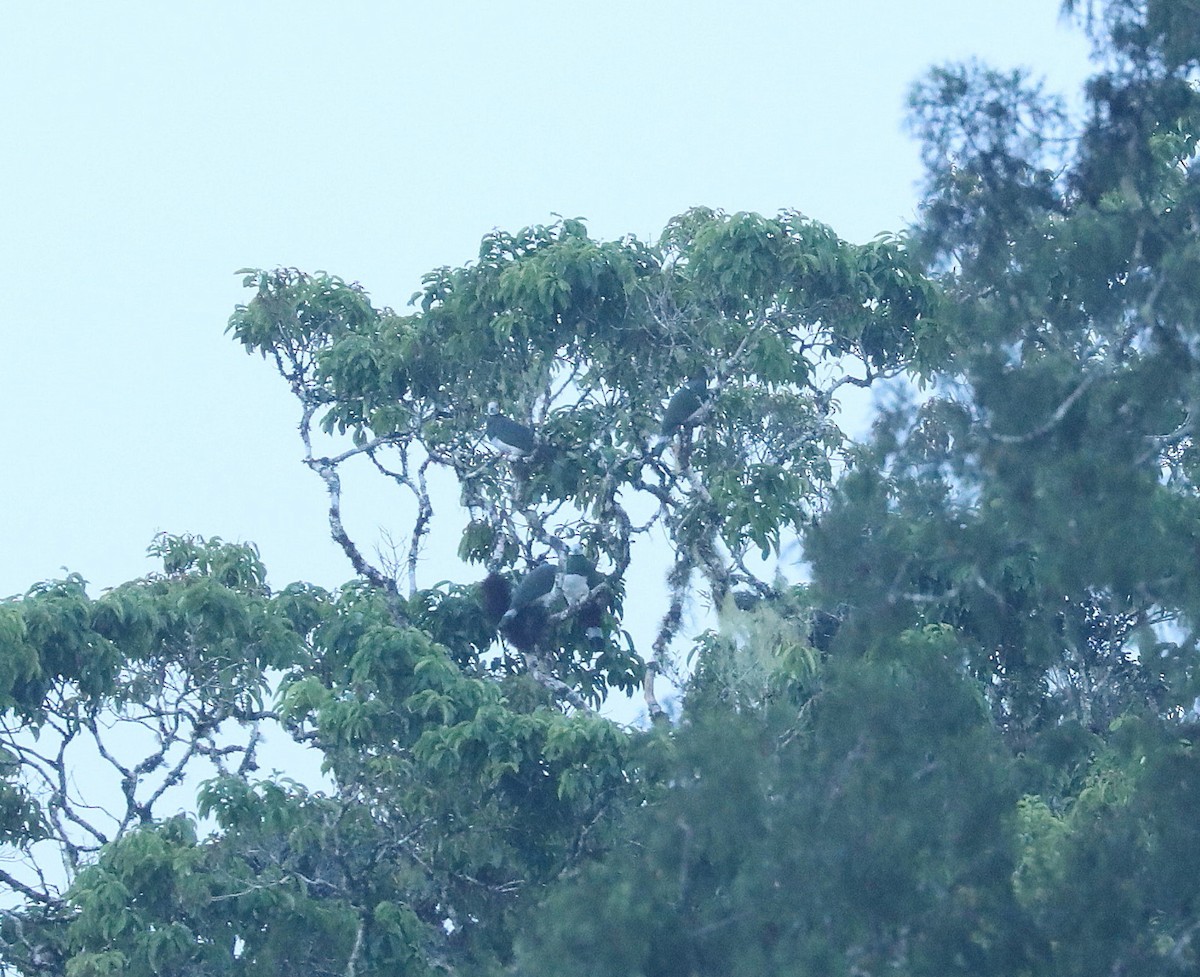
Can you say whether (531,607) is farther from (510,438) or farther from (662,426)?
(662,426)

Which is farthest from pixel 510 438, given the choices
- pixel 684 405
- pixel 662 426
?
pixel 684 405

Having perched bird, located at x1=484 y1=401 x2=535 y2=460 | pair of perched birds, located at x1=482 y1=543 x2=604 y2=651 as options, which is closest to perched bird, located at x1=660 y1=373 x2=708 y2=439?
perched bird, located at x1=484 y1=401 x2=535 y2=460

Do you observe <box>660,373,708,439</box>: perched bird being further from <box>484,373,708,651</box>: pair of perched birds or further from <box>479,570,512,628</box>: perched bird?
<box>479,570,512,628</box>: perched bird

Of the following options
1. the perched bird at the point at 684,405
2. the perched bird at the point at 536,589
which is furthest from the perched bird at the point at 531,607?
the perched bird at the point at 684,405

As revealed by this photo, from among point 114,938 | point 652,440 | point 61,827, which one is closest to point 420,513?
point 652,440

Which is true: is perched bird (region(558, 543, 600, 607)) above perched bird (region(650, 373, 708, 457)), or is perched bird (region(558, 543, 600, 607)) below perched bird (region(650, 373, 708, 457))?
below

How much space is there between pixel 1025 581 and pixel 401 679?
2.83m

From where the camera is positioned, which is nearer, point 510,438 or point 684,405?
point 684,405

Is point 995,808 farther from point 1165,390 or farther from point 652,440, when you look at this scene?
point 652,440

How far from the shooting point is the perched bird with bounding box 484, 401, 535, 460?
9.48 meters

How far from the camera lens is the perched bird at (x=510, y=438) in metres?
9.48

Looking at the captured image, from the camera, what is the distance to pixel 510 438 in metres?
9.48

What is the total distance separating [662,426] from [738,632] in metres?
1.45

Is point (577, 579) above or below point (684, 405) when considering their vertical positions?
below
